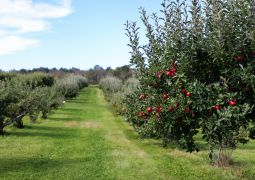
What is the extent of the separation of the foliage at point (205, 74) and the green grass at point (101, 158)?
26.6 feet

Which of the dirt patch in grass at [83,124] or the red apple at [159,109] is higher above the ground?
the red apple at [159,109]

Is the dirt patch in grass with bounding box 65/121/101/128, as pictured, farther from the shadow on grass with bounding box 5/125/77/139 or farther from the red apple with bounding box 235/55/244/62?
the red apple with bounding box 235/55/244/62

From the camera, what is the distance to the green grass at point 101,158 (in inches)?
659

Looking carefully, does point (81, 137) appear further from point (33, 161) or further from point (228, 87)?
point (228, 87)

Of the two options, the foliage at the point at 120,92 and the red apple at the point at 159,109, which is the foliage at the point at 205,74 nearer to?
the red apple at the point at 159,109

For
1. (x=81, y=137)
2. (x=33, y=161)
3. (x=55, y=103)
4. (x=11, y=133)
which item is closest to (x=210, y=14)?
(x=33, y=161)

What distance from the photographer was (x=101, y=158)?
20.1 m

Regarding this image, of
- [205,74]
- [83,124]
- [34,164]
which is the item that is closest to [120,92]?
[83,124]

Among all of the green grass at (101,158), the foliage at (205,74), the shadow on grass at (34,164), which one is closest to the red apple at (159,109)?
the foliage at (205,74)

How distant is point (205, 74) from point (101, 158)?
1221 centimetres

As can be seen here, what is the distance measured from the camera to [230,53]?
8.28m

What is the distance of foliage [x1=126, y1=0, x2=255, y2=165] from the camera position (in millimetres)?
8016

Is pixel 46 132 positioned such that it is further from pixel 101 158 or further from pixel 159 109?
pixel 159 109

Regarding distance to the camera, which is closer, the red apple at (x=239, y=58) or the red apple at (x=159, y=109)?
the red apple at (x=239, y=58)
